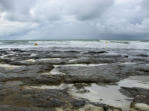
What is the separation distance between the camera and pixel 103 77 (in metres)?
5.14

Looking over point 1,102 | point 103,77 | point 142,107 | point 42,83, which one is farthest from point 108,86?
point 1,102

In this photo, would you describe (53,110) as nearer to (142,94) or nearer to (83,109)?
(83,109)

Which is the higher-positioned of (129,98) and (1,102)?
(1,102)

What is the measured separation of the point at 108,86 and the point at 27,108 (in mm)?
2476

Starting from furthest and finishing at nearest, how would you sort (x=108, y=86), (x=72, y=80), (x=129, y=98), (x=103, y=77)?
(x=103, y=77)
(x=72, y=80)
(x=108, y=86)
(x=129, y=98)

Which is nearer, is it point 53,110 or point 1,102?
point 53,110

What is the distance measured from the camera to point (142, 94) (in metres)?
3.47

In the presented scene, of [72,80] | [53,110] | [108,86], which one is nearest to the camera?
[53,110]

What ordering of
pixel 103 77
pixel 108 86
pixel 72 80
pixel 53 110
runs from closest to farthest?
pixel 53 110 < pixel 108 86 < pixel 72 80 < pixel 103 77

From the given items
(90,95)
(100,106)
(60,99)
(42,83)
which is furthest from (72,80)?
(100,106)

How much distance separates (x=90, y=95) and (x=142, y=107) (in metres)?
1.17

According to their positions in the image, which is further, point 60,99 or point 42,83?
point 42,83

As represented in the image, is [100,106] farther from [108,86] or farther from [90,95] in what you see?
[108,86]

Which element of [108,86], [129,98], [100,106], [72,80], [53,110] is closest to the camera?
[53,110]
